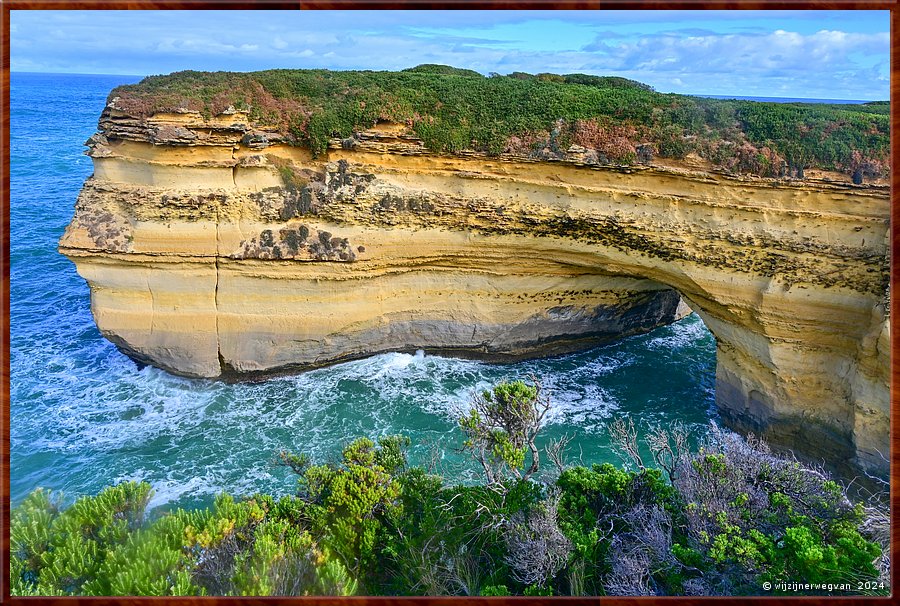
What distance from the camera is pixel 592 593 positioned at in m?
8.25

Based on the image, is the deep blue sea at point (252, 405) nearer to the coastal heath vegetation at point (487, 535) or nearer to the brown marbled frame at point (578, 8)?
the coastal heath vegetation at point (487, 535)

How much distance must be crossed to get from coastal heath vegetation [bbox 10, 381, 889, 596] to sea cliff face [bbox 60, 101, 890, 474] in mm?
5300

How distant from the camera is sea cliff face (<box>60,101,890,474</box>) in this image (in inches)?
541

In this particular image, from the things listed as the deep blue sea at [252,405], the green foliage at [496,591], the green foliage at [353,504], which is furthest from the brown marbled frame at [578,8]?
the deep blue sea at [252,405]

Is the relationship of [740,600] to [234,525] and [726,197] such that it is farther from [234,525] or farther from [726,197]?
[726,197]

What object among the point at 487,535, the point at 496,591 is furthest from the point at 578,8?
the point at 487,535

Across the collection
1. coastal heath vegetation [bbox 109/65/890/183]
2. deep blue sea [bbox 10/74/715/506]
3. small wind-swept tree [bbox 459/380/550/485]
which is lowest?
deep blue sea [bbox 10/74/715/506]

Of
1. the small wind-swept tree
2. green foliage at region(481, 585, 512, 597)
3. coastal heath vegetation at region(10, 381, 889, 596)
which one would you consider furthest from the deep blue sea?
green foliage at region(481, 585, 512, 597)

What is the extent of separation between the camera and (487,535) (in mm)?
9023

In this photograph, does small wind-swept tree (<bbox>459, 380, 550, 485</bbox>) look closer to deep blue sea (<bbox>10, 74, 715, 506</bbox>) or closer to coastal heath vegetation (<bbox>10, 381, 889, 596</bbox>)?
coastal heath vegetation (<bbox>10, 381, 889, 596</bbox>)

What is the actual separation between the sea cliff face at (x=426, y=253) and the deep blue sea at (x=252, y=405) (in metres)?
1.09

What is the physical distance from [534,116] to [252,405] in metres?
11.0

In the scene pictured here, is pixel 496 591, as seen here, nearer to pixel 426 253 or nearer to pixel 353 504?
pixel 353 504

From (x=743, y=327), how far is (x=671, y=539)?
8.16 meters
